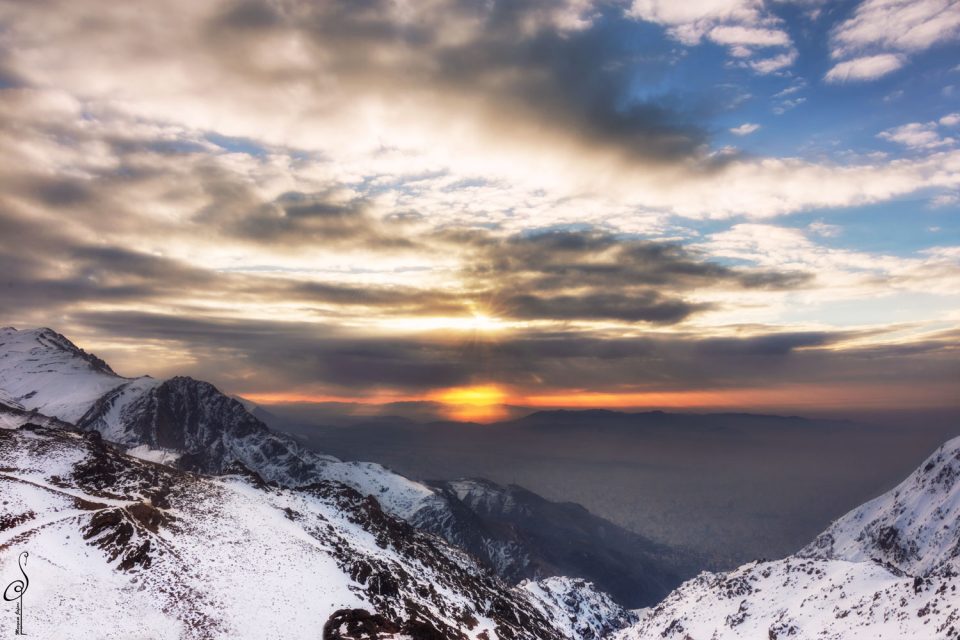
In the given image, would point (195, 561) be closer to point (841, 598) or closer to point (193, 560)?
point (193, 560)

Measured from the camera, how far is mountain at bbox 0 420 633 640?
65812 mm

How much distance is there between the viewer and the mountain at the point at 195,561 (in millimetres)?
65812

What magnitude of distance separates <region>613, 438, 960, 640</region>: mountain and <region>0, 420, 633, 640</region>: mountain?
55004 mm

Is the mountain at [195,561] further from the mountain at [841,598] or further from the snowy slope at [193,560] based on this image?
the mountain at [841,598]

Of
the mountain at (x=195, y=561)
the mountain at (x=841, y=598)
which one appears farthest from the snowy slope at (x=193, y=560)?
the mountain at (x=841, y=598)

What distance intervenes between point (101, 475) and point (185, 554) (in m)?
39.6

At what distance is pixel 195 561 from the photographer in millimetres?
81875

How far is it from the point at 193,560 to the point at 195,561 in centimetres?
37

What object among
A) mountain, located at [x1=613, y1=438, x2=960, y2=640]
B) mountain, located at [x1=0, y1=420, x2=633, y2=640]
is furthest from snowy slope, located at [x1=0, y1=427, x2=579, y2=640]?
mountain, located at [x1=613, y1=438, x2=960, y2=640]

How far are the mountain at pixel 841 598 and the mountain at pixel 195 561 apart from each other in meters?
55.0

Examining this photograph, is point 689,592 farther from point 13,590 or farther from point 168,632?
point 13,590

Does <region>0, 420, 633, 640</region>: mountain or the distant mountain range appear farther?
the distant mountain range

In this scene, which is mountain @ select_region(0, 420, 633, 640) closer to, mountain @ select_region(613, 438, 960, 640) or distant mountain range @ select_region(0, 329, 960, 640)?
distant mountain range @ select_region(0, 329, 960, 640)

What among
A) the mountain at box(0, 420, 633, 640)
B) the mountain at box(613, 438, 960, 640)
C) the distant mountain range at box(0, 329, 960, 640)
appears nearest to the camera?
the mountain at box(0, 420, 633, 640)
